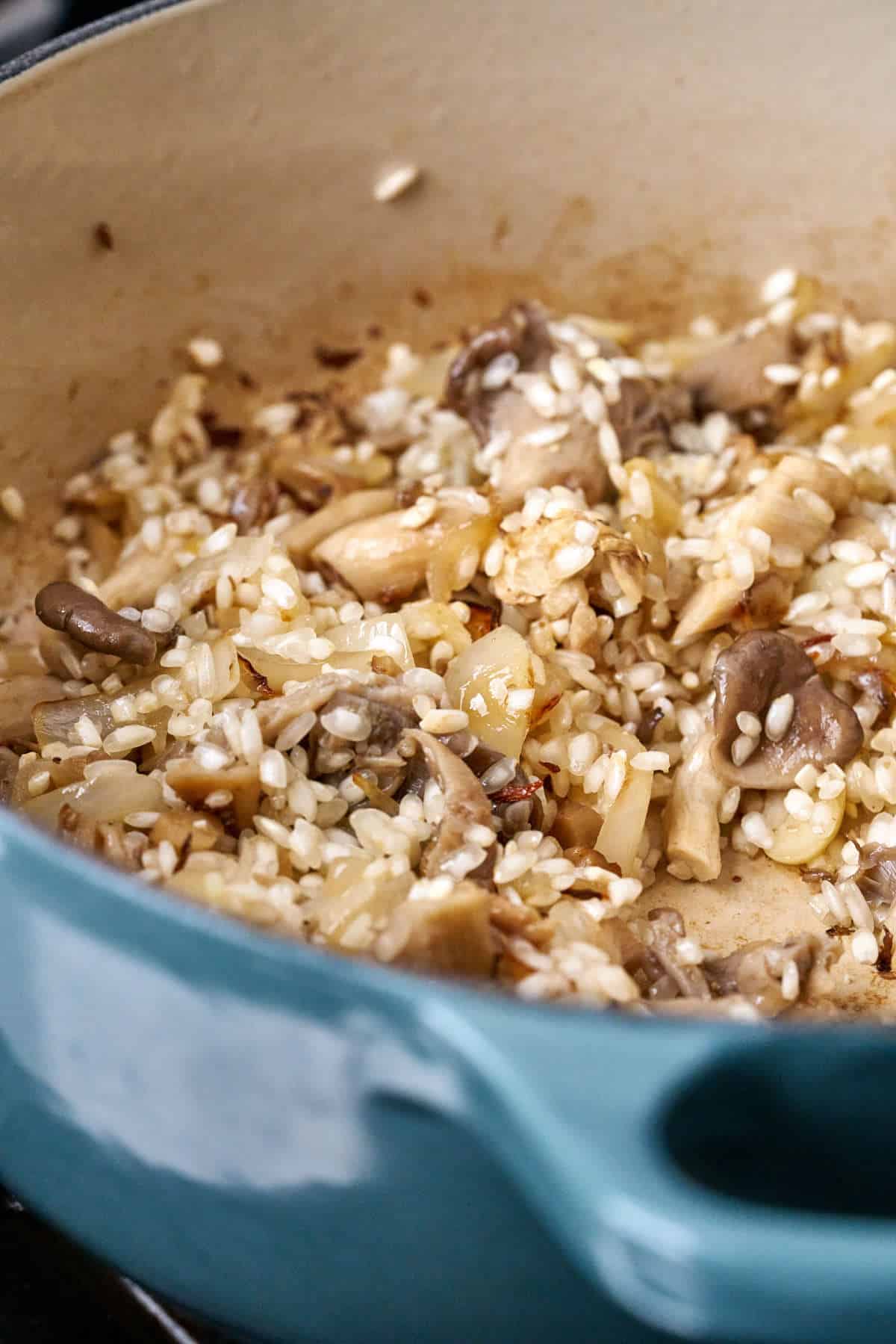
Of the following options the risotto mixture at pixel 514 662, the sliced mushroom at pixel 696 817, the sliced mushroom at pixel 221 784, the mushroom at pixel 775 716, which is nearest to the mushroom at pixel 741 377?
the risotto mixture at pixel 514 662

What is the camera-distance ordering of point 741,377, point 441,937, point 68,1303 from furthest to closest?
point 741,377, point 68,1303, point 441,937

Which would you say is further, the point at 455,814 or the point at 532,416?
the point at 532,416

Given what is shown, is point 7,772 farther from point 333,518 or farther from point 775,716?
point 775,716

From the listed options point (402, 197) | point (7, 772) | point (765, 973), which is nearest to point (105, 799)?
point (7, 772)

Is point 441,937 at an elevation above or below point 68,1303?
above

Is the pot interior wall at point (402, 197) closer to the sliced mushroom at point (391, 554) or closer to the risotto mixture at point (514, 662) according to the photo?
the risotto mixture at point (514, 662)

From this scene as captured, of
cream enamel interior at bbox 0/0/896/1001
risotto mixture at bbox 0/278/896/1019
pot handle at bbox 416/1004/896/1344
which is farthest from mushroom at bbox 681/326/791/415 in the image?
pot handle at bbox 416/1004/896/1344
